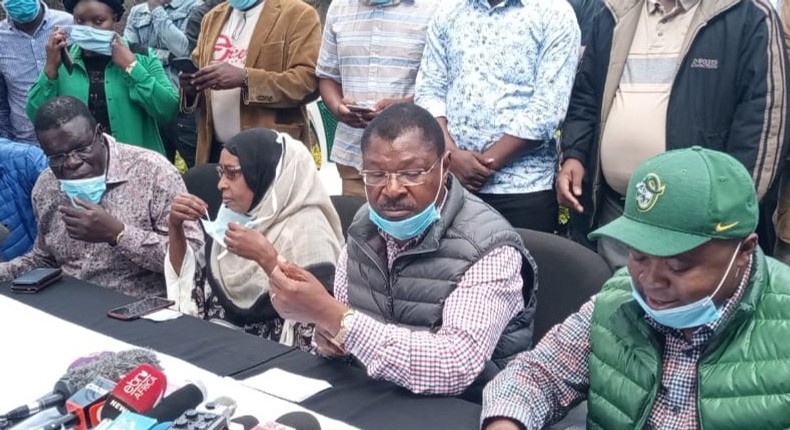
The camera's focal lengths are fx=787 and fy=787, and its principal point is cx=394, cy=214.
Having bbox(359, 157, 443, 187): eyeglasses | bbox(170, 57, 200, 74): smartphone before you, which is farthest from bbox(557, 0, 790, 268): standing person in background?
bbox(170, 57, 200, 74): smartphone

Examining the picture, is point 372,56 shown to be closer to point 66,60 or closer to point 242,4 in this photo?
point 242,4

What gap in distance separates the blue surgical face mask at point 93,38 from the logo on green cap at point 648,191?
2.78 m

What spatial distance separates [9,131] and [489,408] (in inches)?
143

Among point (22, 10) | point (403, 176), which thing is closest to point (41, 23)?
point (22, 10)

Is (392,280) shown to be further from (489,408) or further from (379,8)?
(379,8)

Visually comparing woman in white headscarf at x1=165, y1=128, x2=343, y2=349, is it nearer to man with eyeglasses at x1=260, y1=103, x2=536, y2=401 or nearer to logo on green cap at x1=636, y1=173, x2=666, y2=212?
man with eyeglasses at x1=260, y1=103, x2=536, y2=401

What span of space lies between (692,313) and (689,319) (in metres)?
0.02

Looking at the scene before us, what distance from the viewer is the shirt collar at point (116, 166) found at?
2.78m

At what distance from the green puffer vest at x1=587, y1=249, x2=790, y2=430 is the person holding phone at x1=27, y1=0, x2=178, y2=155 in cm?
257

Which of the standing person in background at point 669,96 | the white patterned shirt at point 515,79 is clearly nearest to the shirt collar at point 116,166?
the white patterned shirt at point 515,79

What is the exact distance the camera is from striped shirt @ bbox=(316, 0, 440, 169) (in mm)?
3180

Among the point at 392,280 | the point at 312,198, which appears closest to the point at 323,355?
the point at 392,280

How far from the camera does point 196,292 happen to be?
103 inches

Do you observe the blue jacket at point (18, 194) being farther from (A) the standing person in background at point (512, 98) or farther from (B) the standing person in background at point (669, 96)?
(B) the standing person in background at point (669, 96)
